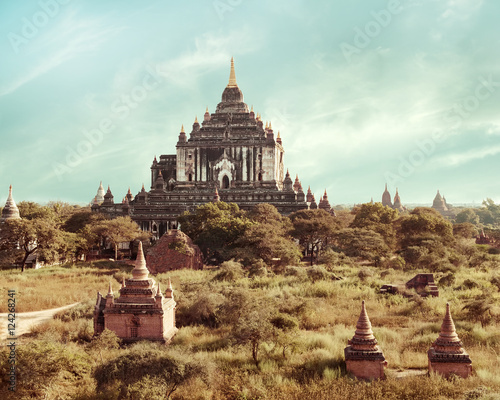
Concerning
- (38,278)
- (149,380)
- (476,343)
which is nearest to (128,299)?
(149,380)

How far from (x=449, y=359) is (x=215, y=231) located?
26875 mm

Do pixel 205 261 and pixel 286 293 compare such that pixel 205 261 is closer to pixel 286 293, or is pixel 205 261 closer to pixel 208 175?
pixel 286 293

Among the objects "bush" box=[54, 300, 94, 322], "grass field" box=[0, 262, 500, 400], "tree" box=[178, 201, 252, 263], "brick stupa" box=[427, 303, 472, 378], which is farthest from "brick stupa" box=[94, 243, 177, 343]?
"tree" box=[178, 201, 252, 263]

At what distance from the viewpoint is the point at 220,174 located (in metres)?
61.3

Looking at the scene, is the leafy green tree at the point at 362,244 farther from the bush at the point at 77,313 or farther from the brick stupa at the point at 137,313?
the brick stupa at the point at 137,313

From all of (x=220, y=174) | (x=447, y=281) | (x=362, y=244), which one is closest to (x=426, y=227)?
(x=362, y=244)

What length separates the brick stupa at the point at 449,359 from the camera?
535 inches

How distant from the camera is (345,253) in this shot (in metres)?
37.9

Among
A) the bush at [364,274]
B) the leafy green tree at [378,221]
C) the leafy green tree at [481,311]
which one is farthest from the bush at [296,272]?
the leafy green tree at [378,221]

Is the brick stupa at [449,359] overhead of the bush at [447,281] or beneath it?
beneath

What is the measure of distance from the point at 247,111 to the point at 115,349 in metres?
52.6

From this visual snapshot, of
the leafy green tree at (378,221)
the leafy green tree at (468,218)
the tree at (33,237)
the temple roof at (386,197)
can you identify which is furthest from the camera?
the temple roof at (386,197)

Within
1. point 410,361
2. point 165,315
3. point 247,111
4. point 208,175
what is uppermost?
point 247,111

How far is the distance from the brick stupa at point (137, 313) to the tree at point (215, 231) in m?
17.5
